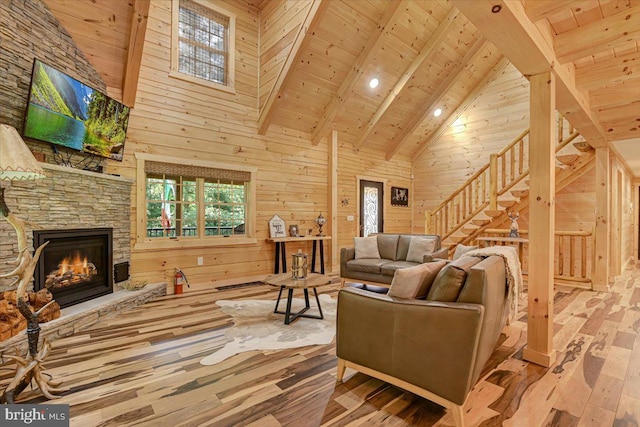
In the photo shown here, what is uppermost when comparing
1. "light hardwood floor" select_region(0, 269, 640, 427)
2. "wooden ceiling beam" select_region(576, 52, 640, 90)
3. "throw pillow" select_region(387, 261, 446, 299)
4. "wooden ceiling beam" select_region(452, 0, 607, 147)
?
"wooden ceiling beam" select_region(576, 52, 640, 90)

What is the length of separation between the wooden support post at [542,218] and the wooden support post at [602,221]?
131 inches

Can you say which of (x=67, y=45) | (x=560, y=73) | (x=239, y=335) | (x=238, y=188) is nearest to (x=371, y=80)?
(x=238, y=188)

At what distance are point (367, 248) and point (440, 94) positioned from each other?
3849mm

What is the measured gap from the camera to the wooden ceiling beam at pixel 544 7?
1757 mm

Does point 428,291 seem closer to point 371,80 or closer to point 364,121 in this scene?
point 371,80

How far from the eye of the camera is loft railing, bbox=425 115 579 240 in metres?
5.50

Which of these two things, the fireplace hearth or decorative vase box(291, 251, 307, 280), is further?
decorative vase box(291, 251, 307, 280)

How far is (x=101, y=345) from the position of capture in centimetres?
269

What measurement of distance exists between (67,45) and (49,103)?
960mm

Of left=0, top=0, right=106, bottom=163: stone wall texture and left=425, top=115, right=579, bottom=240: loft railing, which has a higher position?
left=0, top=0, right=106, bottom=163: stone wall texture

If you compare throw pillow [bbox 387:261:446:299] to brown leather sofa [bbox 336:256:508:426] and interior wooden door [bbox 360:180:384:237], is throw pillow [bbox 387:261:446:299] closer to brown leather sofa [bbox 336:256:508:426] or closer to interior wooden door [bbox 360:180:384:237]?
brown leather sofa [bbox 336:256:508:426]

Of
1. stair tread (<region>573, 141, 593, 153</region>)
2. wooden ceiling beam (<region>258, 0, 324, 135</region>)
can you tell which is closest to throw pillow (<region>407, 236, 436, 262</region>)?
stair tread (<region>573, 141, 593, 153</region>)

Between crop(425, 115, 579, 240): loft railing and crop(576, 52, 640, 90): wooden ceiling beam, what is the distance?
2650 millimetres

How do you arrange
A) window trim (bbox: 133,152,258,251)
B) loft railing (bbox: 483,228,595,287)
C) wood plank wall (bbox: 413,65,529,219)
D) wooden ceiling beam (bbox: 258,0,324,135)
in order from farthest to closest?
wood plank wall (bbox: 413,65,529,219) → loft railing (bbox: 483,228,595,287) → window trim (bbox: 133,152,258,251) → wooden ceiling beam (bbox: 258,0,324,135)
